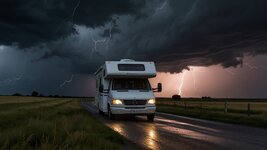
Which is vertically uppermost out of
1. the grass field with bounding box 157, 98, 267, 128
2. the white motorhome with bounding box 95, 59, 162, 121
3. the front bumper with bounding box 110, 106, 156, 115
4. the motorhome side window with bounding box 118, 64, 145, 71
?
the motorhome side window with bounding box 118, 64, 145, 71

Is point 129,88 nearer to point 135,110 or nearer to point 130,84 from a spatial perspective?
point 130,84

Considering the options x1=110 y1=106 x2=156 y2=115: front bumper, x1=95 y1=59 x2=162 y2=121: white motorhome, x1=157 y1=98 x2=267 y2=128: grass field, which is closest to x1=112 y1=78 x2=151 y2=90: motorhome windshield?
x1=95 y1=59 x2=162 y2=121: white motorhome

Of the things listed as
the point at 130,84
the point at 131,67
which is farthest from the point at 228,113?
the point at 131,67

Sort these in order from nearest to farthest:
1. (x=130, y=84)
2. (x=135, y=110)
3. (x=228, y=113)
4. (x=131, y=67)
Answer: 1. (x=135, y=110)
2. (x=131, y=67)
3. (x=130, y=84)
4. (x=228, y=113)

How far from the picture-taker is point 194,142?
32.6 ft

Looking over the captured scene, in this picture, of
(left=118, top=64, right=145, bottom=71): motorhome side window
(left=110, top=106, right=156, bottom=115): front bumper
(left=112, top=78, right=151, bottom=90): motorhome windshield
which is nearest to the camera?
(left=110, top=106, right=156, bottom=115): front bumper

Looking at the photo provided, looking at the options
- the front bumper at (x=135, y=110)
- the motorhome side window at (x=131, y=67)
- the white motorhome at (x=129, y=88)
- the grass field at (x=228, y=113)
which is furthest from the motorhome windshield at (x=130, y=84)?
the grass field at (x=228, y=113)

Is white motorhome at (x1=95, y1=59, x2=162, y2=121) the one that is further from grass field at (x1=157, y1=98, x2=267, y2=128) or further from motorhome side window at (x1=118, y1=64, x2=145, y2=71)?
grass field at (x1=157, y1=98, x2=267, y2=128)

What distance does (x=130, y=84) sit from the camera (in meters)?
19.4

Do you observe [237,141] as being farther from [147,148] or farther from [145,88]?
[145,88]

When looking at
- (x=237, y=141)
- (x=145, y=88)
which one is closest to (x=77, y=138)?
(x=237, y=141)

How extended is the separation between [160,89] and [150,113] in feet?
4.95

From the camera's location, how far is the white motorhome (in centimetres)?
1833

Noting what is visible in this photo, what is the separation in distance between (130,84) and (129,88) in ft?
0.89
